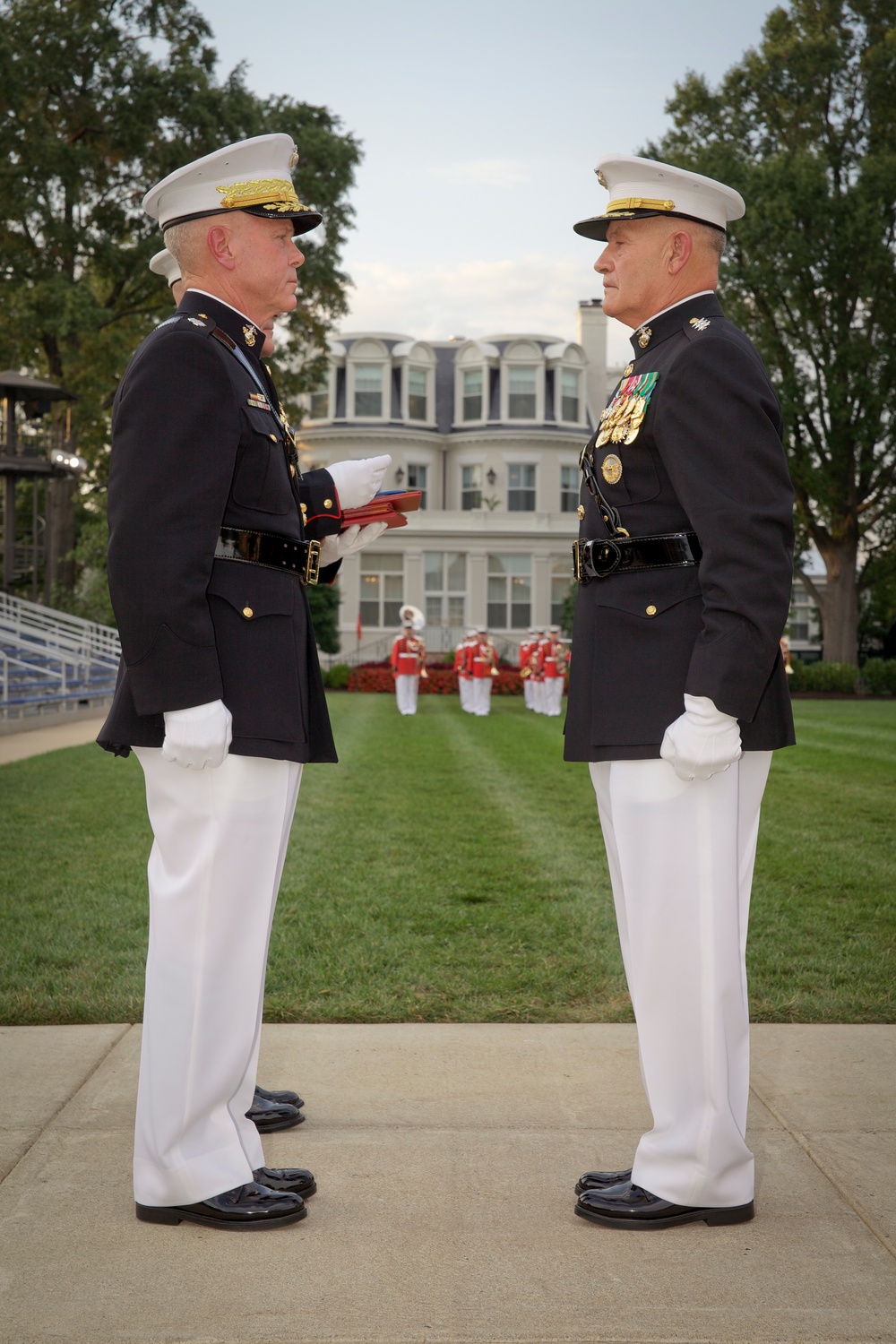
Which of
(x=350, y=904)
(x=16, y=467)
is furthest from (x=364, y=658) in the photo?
(x=350, y=904)

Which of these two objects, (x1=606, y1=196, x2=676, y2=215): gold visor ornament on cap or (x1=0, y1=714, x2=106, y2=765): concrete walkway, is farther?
(x1=0, y1=714, x2=106, y2=765): concrete walkway

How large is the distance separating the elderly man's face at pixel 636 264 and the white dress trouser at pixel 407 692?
→ 22.0m

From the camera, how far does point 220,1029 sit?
114 inches

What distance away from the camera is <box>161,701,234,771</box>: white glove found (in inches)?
109

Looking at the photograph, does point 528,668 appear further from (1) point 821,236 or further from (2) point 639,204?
(2) point 639,204

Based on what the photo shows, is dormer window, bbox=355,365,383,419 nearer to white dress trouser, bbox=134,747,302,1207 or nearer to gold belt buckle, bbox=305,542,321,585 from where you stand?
gold belt buckle, bbox=305,542,321,585

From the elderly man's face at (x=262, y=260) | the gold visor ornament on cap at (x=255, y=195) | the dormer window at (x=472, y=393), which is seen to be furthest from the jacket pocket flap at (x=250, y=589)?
the dormer window at (x=472, y=393)

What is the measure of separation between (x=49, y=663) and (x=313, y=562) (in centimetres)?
2209

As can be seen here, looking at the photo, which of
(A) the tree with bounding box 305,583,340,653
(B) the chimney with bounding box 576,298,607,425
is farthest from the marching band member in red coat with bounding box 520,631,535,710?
(B) the chimney with bounding box 576,298,607,425

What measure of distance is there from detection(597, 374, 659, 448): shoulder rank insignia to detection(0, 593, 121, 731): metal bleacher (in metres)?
15.9

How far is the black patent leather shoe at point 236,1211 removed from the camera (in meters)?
2.86

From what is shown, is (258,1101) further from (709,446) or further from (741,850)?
(709,446)

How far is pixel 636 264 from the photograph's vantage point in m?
3.10

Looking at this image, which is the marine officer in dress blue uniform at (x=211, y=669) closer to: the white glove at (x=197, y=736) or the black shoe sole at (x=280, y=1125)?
the white glove at (x=197, y=736)
